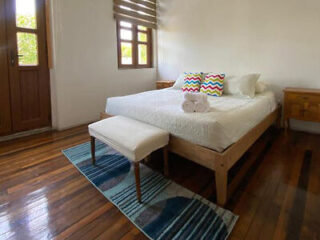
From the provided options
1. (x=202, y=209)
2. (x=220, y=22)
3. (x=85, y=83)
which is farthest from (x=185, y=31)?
(x=202, y=209)

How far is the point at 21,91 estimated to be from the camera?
2.99m

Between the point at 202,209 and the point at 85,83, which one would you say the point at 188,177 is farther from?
the point at 85,83

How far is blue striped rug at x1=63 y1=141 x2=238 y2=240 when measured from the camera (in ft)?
4.49

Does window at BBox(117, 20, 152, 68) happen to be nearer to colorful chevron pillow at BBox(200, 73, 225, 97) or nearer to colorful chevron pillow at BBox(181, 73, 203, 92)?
colorful chevron pillow at BBox(181, 73, 203, 92)

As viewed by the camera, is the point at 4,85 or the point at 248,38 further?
the point at 248,38

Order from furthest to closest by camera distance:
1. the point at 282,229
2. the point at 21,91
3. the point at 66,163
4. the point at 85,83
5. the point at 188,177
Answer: the point at 85,83 < the point at 21,91 < the point at 66,163 < the point at 188,177 < the point at 282,229

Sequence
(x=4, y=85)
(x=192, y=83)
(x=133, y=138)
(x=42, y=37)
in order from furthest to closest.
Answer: (x=192, y=83)
(x=42, y=37)
(x=4, y=85)
(x=133, y=138)

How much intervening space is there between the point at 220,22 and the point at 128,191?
10.7 feet

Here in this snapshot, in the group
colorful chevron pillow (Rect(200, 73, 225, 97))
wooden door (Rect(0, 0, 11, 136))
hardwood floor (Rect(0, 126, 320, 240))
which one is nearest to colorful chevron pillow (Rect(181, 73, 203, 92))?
colorful chevron pillow (Rect(200, 73, 225, 97))

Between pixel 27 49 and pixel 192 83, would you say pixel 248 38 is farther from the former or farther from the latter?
pixel 27 49

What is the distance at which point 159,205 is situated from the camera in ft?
5.27

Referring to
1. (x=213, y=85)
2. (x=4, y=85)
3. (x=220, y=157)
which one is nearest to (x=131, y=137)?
(x=220, y=157)

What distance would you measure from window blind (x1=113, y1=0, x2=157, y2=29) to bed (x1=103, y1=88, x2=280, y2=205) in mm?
2216

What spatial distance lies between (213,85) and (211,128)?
1515 mm
